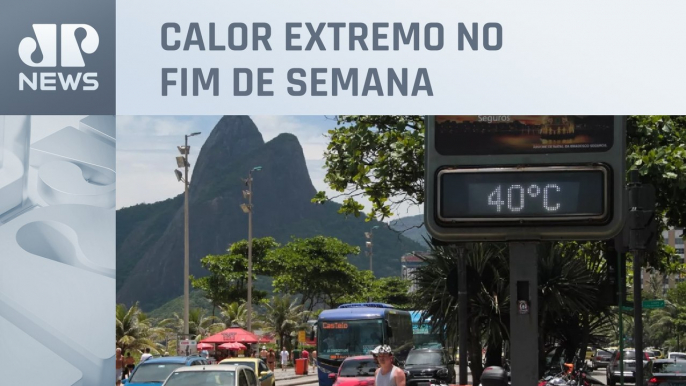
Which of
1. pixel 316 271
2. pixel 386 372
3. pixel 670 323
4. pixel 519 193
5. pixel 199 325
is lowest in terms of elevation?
pixel 670 323

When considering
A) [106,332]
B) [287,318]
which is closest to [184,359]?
[106,332]

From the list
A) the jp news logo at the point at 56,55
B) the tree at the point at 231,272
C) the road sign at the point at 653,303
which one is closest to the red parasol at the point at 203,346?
the tree at the point at 231,272

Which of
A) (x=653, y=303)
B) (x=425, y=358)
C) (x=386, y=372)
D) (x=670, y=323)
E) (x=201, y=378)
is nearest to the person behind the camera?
(x=386, y=372)

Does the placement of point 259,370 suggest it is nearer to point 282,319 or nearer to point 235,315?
point 235,315

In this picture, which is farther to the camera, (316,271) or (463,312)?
(316,271)

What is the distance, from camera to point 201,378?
1770 cm

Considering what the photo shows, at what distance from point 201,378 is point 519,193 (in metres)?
10.2

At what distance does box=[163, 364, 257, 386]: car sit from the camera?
1761 centimetres

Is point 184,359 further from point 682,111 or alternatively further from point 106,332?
point 682,111

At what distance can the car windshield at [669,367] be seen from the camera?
79.3ft

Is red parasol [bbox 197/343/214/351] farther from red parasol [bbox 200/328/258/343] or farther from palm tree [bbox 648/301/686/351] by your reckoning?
palm tree [bbox 648/301/686/351]

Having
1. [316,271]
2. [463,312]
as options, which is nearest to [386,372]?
[463,312]

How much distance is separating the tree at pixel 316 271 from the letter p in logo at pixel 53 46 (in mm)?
72371

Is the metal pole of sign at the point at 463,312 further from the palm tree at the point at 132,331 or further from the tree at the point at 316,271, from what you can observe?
the tree at the point at 316,271
